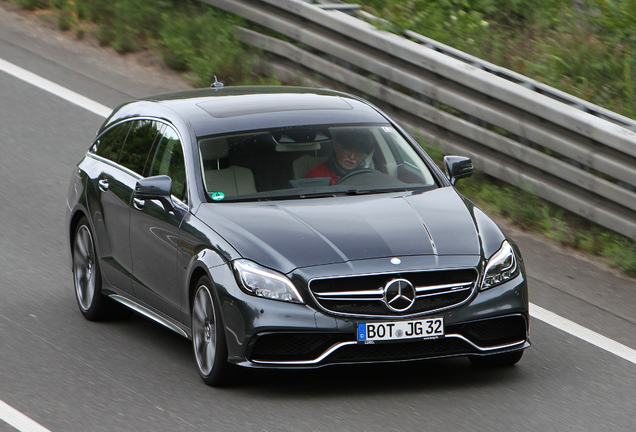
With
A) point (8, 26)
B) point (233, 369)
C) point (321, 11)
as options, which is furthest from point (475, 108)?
point (8, 26)

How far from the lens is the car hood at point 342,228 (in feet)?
21.6

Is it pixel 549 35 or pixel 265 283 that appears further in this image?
pixel 549 35

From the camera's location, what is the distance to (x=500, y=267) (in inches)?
268

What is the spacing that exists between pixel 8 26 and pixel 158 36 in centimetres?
225

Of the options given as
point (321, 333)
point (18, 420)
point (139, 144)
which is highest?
point (321, 333)

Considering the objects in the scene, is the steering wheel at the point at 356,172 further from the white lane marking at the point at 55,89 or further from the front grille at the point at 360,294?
the white lane marking at the point at 55,89

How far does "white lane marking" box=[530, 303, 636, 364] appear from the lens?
771cm

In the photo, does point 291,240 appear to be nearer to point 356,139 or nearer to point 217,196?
point 217,196

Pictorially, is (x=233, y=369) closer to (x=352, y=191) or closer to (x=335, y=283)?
(x=335, y=283)

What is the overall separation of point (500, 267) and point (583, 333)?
1572 mm

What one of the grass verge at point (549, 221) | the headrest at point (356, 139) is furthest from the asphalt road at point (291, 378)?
the headrest at point (356, 139)

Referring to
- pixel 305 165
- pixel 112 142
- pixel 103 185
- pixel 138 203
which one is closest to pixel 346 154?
pixel 305 165

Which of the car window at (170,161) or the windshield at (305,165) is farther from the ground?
the windshield at (305,165)

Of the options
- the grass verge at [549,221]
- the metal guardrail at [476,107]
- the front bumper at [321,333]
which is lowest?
the grass verge at [549,221]
